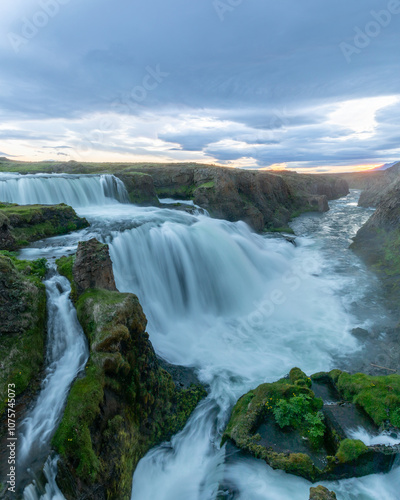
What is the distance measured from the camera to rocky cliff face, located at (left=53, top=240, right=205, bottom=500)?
486cm

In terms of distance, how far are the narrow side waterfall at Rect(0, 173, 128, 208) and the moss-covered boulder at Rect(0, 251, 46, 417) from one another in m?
17.8

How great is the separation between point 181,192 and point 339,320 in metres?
24.3

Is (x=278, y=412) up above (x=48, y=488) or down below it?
below

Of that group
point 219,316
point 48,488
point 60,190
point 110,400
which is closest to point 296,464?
point 110,400

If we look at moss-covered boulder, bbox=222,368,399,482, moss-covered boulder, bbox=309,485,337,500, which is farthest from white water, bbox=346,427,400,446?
moss-covered boulder, bbox=309,485,337,500

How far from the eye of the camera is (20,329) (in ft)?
21.4

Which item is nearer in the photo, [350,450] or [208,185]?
[350,450]

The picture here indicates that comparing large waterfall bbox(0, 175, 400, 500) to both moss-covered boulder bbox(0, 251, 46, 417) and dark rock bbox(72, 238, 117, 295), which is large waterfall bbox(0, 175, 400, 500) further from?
dark rock bbox(72, 238, 117, 295)

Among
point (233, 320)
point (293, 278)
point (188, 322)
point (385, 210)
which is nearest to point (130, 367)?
point (188, 322)

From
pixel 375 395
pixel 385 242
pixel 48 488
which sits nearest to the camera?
pixel 48 488

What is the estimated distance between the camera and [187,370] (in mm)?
9453

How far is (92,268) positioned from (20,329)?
2.51 m

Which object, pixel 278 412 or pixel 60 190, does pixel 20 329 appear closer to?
pixel 278 412

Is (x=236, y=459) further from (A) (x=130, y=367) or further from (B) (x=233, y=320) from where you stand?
(B) (x=233, y=320)
